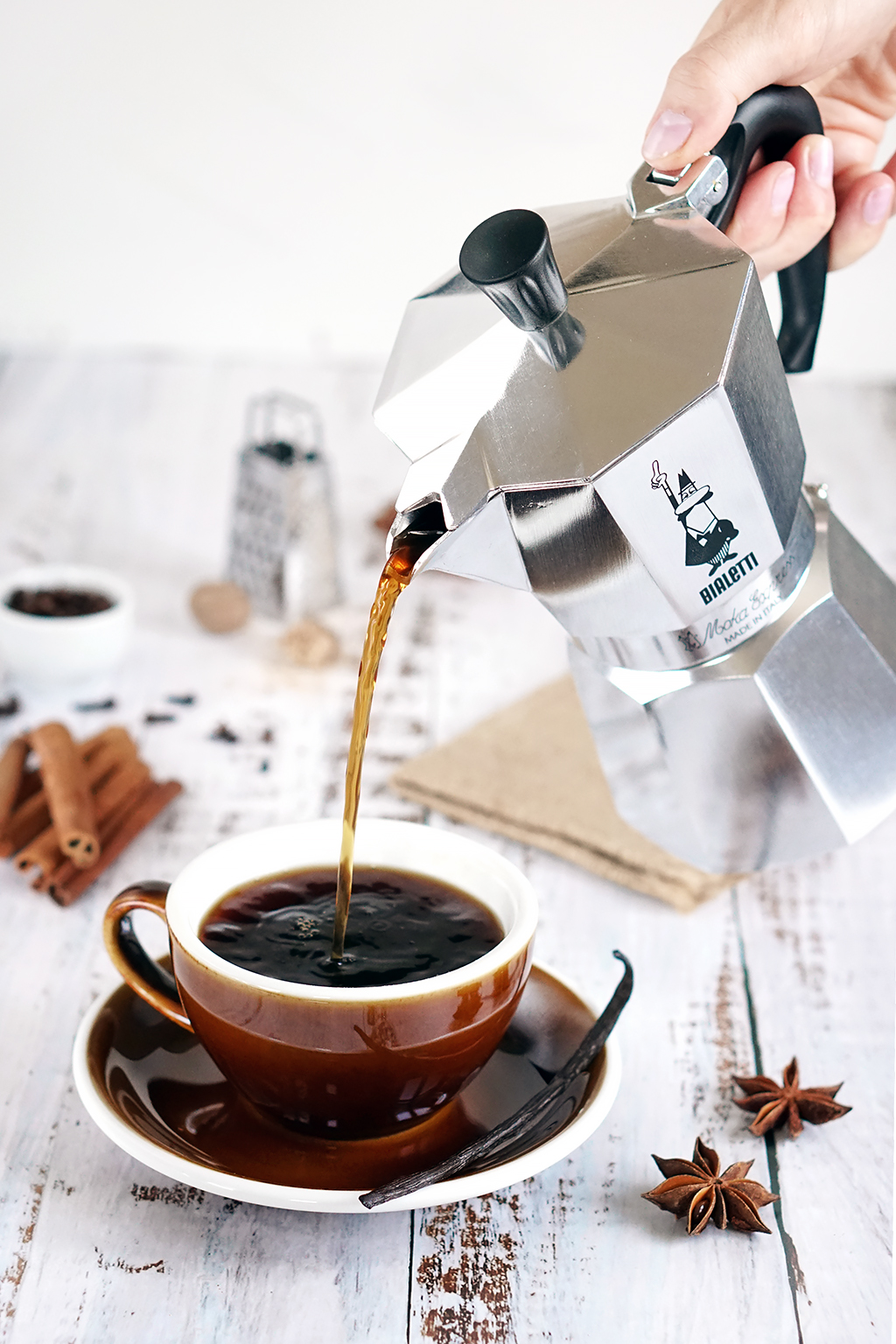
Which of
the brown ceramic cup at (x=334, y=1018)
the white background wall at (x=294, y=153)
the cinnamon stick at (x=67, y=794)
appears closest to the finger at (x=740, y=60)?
the brown ceramic cup at (x=334, y=1018)

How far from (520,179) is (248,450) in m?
0.86

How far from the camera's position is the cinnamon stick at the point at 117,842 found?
0.72 meters

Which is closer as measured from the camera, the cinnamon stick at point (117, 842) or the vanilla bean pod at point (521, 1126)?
the vanilla bean pod at point (521, 1126)

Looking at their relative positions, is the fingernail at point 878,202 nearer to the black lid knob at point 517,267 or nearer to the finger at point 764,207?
the finger at point 764,207

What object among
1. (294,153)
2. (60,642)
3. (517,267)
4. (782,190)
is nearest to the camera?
(517,267)

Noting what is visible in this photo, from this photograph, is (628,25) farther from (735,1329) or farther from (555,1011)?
(735,1329)

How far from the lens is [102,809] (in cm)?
79

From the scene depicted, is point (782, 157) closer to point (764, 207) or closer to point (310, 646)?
point (764, 207)

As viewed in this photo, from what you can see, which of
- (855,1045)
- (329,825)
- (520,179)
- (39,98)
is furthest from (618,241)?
(39,98)

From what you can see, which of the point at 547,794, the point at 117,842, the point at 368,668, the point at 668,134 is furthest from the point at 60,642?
the point at 668,134

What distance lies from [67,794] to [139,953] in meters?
0.26

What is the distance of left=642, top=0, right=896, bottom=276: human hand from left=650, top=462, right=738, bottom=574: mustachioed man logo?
0.48 ft

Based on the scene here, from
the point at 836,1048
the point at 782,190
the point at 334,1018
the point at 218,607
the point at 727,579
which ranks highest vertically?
the point at 782,190

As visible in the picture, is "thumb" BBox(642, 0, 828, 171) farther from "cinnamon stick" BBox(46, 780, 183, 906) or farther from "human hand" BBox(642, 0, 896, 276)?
"cinnamon stick" BBox(46, 780, 183, 906)
